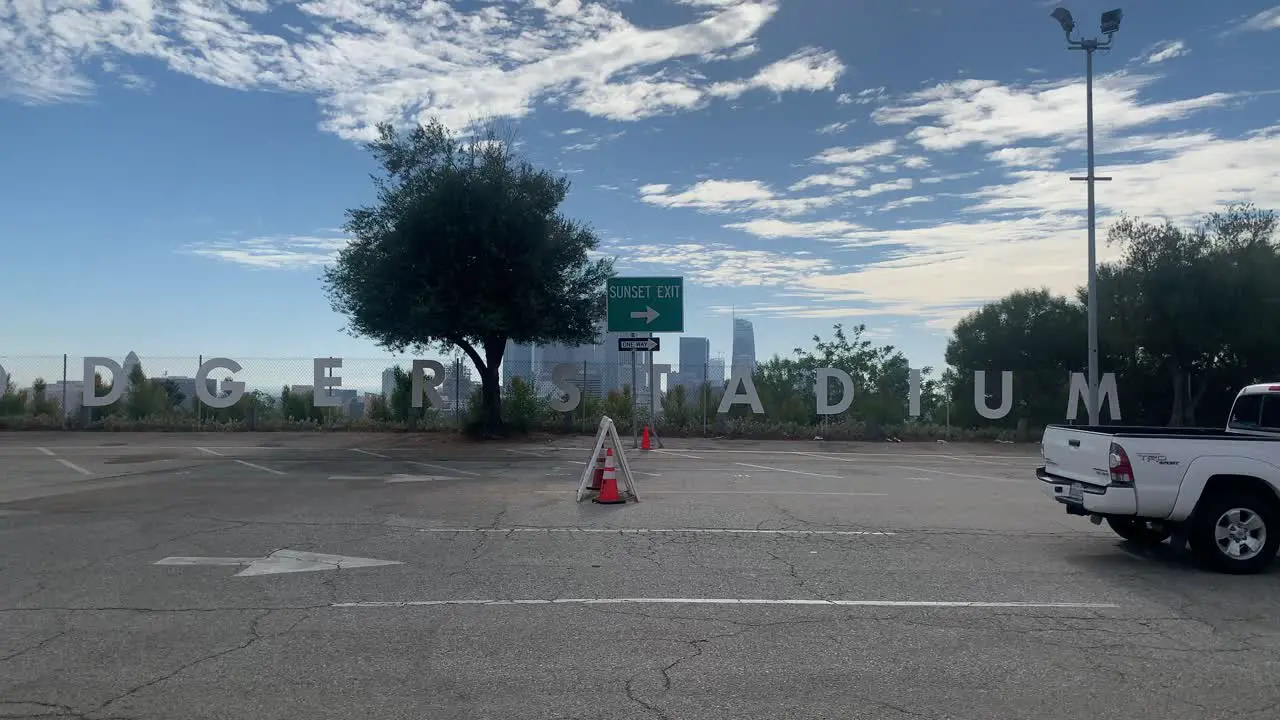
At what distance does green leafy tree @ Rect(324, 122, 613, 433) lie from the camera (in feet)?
82.1

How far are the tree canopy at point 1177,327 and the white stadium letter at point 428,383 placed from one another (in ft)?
63.0

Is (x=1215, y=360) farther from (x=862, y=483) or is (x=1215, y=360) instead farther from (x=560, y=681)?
(x=560, y=681)

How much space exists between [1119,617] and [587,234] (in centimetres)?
2118

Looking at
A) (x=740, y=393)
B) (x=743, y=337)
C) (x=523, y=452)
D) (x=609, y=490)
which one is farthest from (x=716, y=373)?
(x=743, y=337)

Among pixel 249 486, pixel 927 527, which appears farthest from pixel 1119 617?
pixel 249 486

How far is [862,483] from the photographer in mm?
17422

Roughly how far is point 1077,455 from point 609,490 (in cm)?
632

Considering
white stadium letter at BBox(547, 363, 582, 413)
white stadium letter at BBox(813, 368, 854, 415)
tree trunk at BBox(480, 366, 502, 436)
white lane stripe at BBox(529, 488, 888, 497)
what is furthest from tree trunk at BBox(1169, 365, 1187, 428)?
tree trunk at BBox(480, 366, 502, 436)

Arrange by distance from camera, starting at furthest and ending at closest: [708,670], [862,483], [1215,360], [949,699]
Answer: [1215,360] < [862,483] < [708,670] < [949,699]

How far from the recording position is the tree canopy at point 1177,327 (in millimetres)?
31516

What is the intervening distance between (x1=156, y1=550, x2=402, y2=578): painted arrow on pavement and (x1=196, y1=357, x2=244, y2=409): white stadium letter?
70.9 feet

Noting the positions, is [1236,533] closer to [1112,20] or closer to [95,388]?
[1112,20]

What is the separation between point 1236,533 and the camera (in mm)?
9227

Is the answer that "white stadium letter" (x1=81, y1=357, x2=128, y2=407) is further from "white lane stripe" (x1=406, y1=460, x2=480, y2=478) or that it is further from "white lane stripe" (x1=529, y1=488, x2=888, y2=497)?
"white lane stripe" (x1=529, y1=488, x2=888, y2=497)
